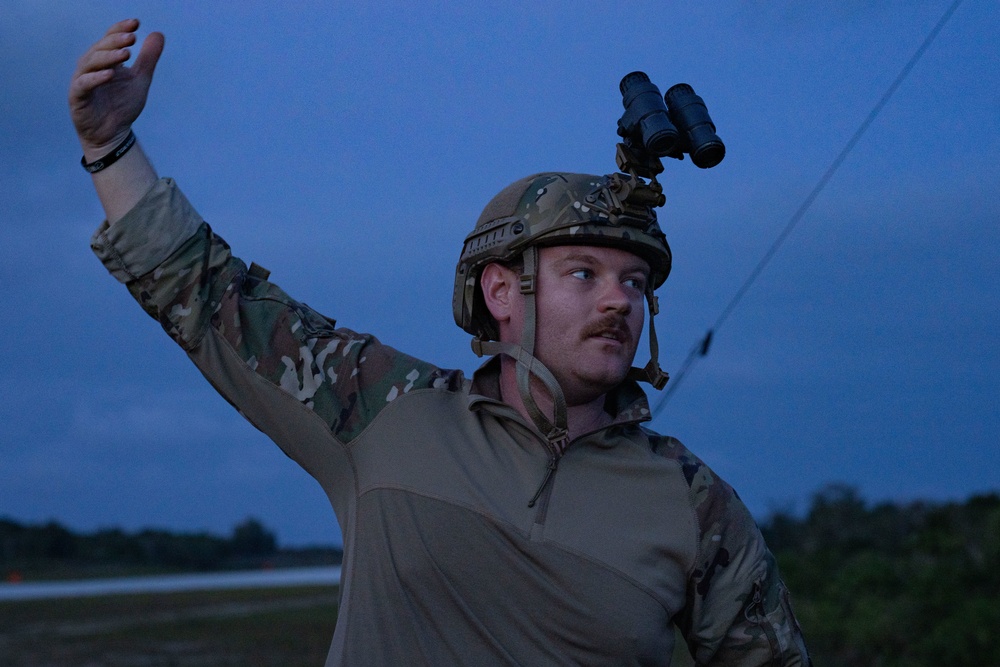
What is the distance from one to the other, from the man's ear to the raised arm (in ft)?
3.60

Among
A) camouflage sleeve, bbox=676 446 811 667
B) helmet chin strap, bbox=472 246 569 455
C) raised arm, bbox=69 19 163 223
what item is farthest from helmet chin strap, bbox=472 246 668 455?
raised arm, bbox=69 19 163 223

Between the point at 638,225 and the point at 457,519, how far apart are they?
106 centimetres

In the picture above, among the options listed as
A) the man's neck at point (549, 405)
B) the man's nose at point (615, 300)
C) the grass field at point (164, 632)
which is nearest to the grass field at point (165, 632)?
the grass field at point (164, 632)

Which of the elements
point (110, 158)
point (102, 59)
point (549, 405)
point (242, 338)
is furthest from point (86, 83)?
point (549, 405)

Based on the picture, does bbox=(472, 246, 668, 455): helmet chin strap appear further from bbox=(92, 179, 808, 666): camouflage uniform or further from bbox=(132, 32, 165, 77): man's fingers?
bbox=(132, 32, 165, 77): man's fingers

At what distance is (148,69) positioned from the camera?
366cm

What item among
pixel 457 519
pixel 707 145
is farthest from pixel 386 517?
pixel 707 145

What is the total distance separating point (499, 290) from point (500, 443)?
544 millimetres

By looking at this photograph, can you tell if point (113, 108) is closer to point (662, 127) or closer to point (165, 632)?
point (662, 127)

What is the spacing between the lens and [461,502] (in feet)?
11.2

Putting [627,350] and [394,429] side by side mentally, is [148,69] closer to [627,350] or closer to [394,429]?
[394,429]

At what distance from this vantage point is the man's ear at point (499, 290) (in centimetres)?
381

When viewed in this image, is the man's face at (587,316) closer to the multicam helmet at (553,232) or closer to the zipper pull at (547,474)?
the multicam helmet at (553,232)

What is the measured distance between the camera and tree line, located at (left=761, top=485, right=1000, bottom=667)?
11211mm
